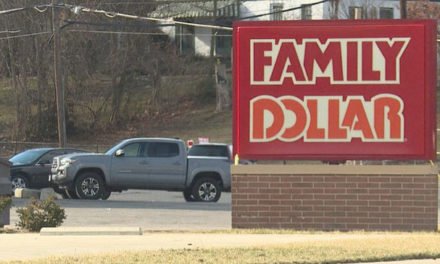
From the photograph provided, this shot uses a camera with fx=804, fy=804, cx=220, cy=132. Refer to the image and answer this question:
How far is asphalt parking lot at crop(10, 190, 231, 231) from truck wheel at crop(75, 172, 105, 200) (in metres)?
0.57

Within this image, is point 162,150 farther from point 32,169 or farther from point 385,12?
point 385,12

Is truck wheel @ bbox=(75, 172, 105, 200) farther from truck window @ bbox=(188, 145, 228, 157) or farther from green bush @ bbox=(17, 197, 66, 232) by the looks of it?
green bush @ bbox=(17, 197, 66, 232)

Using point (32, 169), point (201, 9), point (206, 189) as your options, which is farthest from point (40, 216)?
point (201, 9)

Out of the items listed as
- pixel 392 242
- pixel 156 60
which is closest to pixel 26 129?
pixel 156 60

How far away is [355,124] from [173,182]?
986cm

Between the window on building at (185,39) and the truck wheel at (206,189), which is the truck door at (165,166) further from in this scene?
the window on building at (185,39)

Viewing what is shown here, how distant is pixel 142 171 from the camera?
2242 cm

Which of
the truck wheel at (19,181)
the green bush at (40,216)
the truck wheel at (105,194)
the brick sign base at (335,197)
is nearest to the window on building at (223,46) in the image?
the truck wheel at (19,181)

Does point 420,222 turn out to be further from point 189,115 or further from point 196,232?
point 189,115

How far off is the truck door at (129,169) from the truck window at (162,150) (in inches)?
9.9

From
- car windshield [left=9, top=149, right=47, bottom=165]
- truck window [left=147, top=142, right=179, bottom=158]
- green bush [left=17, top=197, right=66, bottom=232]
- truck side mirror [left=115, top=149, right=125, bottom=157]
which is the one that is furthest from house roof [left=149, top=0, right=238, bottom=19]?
green bush [left=17, top=197, right=66, bottom=232]

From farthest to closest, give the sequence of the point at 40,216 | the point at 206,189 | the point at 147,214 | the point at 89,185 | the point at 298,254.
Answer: the point at 206,189 < the point at 89,185 < the point at 147,214 < the point at 40,216 < the point at 298,254

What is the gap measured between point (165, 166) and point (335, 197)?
9.56 meters

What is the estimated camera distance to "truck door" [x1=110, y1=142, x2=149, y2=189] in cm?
2233
